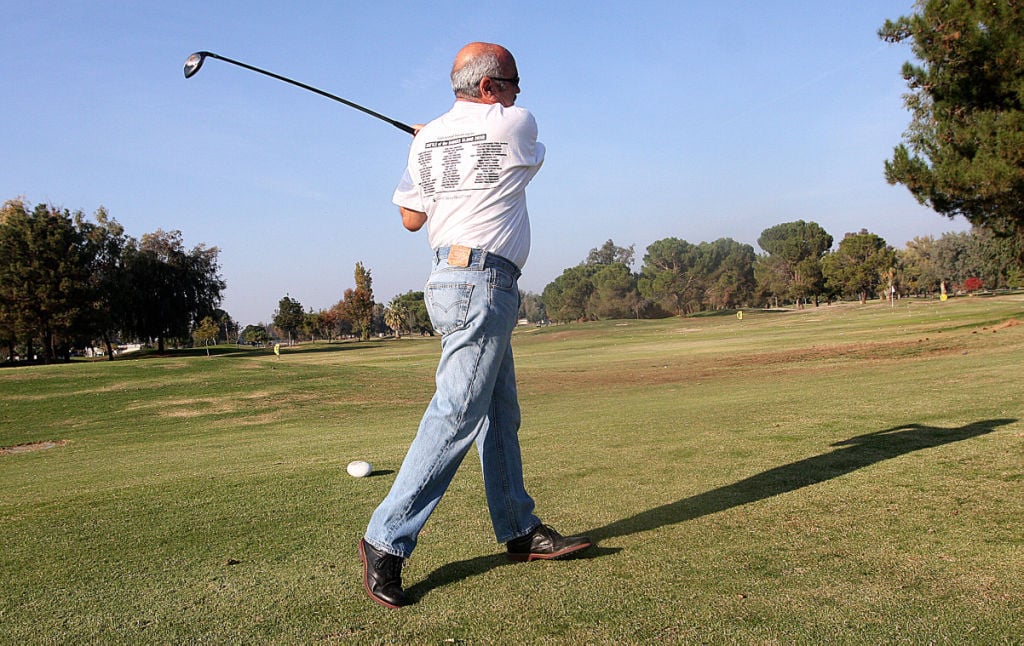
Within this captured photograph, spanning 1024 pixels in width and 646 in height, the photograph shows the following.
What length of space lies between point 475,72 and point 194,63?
11.4 feet

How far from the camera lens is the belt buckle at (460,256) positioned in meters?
3.03

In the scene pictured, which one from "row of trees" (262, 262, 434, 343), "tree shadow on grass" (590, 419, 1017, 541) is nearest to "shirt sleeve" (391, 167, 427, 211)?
"tree shadow on grass" (590, 419, 1017, 541)

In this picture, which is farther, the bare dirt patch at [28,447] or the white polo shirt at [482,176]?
the bare dirt patch at [28,447]

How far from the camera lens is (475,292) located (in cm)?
301

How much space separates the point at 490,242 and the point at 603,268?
126 metres

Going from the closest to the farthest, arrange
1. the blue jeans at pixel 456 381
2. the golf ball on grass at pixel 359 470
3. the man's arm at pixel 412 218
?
the blue jeans at pixel 456 381, the man's arm at pixel 412 218, the golf ball on grass at pixel 359 470

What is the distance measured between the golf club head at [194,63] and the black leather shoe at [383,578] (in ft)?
14.7

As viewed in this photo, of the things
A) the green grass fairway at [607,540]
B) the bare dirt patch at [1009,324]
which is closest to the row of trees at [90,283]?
the green grass fairway at [607,540]

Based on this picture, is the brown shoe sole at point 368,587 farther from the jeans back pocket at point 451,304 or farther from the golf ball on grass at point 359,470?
the golf ball on grass at point 359,470

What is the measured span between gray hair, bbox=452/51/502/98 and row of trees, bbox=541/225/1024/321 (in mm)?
98389

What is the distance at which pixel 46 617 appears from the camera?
2445mm

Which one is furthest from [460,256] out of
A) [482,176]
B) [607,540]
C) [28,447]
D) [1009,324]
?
[1009,324]

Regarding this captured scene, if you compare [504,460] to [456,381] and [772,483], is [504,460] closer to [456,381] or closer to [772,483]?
[456,381]

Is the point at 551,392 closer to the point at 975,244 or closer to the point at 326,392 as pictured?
the point at 326,392
